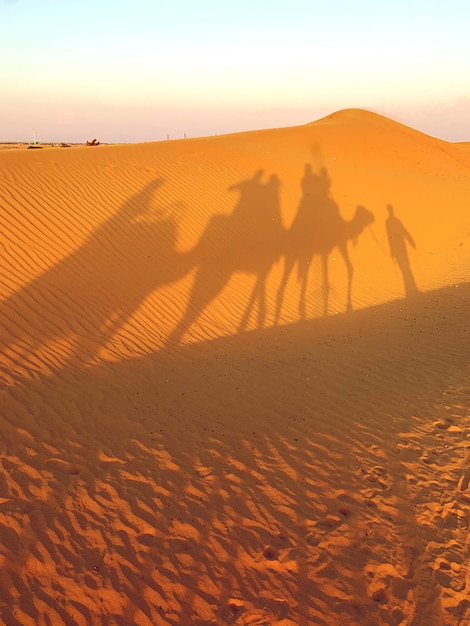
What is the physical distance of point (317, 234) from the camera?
41.6ft

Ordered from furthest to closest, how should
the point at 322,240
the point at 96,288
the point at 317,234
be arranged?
the point at 317,234 < the point at 322,240 < the point at 96,288

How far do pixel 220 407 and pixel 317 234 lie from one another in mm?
8153

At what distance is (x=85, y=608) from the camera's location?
9.67 ft

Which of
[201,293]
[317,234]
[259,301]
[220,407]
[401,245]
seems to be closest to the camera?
[220,407]

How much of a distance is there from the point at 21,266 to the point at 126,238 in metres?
2.46

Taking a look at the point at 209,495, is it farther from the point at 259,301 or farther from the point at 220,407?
the point at 259,301

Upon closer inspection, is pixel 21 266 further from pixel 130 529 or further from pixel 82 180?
pixel 130 529

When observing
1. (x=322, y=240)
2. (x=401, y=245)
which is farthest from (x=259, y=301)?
(x=401, y=245)

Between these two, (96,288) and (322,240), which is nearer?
(96,288)

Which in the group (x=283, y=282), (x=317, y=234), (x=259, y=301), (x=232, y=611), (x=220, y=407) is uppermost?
(x=317, y=234)

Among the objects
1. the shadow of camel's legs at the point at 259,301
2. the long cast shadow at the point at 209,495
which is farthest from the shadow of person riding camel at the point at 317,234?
the long cast shadow at the point at 209,495

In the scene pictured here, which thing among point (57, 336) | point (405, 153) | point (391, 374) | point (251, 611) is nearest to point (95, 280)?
point (57, 336)

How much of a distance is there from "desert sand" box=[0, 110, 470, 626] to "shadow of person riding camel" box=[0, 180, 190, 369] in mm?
41

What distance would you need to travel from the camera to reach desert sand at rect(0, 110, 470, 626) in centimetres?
322
